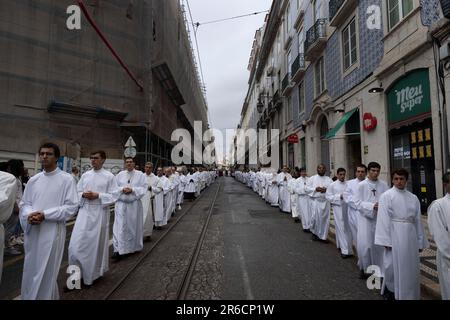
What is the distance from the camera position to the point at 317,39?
1734 cm

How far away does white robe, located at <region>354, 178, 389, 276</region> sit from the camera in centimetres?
504

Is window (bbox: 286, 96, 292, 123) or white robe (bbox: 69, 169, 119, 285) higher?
window (bbox: 286, 96, 292, 123)

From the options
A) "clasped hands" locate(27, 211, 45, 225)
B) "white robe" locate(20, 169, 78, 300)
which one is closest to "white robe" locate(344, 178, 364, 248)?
"white robe" locate(20, 169, 78, 300)

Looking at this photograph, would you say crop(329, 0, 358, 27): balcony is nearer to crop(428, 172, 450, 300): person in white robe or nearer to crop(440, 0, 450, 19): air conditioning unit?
crop(440, 0, 450, 19): air conditioning unit

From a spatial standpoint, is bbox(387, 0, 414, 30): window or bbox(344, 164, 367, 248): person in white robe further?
bbox(387, 0, 414, 30): window

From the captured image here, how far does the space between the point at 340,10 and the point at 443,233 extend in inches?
528

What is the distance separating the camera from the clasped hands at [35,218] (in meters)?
3.55

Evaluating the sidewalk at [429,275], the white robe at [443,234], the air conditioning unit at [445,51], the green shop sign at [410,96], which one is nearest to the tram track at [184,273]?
the white robe at [443,234]

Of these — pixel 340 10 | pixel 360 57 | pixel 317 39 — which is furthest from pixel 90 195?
pixel 317 39

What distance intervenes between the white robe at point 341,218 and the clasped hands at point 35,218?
5.12 metres

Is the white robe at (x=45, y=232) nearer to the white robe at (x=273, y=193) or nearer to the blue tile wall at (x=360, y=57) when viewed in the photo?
the blue tile wall at (x=360, y=57)

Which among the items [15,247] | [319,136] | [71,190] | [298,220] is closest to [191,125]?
[319,136]

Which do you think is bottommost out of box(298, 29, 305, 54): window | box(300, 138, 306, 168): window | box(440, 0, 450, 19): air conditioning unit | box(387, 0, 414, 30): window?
box(300, 138, 306, 168): window

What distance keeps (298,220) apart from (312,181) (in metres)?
3.11
